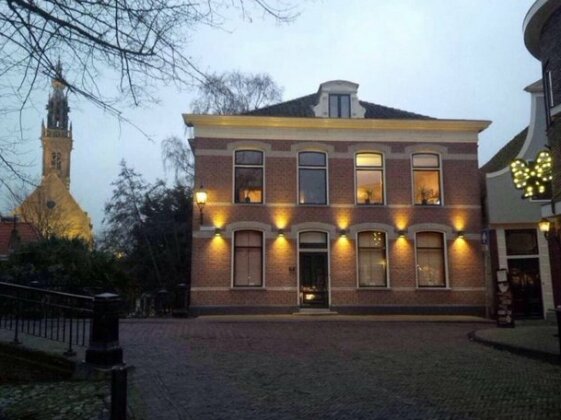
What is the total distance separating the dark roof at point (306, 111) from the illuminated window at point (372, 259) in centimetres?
499

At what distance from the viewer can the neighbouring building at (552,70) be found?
44.7 ft

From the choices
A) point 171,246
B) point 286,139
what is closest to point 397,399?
point 286,139

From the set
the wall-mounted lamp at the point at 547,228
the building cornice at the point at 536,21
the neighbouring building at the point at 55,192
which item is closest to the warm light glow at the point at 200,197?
the neighbouring building at the point at 55,192

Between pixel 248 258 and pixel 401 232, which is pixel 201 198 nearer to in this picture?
pixel 248 258

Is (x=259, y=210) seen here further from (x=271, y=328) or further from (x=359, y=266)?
(x=271, y=328)

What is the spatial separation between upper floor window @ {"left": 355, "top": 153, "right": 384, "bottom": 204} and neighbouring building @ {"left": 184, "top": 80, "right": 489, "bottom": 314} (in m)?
0.04

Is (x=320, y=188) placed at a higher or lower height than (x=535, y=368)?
higher

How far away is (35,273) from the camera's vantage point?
56.1ft

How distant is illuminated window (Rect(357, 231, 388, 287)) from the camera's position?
68.9 feet

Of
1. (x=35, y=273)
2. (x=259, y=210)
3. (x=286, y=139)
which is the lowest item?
(x=35, y=273)

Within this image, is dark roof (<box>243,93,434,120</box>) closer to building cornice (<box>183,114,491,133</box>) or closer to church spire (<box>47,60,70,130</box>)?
building cornice (<box>183,114,491,133</box>)

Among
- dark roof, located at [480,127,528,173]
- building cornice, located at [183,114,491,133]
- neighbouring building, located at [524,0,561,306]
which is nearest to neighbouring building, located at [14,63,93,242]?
building cornice, located at [183,114,491,133]

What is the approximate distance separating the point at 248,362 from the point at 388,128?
14.2m

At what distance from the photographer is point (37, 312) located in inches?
393
